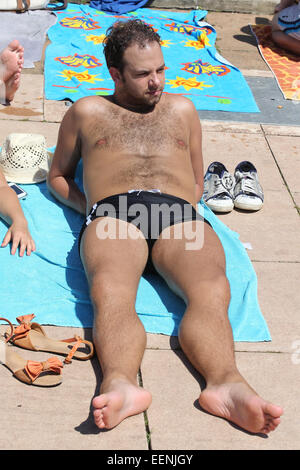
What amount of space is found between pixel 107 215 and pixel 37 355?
92cm

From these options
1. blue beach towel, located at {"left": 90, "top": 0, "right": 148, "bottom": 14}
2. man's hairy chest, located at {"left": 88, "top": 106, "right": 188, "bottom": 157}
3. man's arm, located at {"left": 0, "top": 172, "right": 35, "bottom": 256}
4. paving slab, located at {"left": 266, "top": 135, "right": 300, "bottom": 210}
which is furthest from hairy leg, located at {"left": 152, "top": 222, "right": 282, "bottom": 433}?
blue beach towel, located at {"left": 90, "top": 0, "right": 148, "bottom": 14}

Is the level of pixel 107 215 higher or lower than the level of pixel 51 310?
higher

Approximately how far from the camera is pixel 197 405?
3037 millimetres

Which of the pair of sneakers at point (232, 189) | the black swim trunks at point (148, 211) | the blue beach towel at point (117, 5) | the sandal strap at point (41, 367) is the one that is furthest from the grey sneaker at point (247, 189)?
the blue beach towel at point (117, 5)

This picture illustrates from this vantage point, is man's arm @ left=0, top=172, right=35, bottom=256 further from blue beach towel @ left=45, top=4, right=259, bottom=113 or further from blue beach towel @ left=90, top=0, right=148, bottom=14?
blue beach towel @ left=90, top=0, right=148, bottom=14

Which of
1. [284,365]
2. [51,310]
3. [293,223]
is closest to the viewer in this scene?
[284,365]

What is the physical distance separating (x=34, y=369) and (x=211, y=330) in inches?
34.5

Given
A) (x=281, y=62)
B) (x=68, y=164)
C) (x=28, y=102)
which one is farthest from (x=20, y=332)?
(x=281, y=62)

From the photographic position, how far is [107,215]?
3727 mm

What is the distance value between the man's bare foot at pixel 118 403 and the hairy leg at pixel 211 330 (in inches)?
11.8

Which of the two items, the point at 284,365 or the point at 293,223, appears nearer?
the point at 284,365

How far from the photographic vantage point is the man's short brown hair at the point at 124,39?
3902 millimetres
